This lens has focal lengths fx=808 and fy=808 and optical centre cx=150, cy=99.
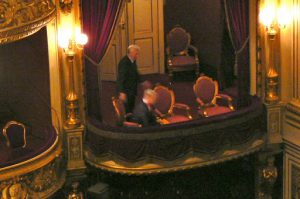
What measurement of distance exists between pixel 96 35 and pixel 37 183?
217 centimetres

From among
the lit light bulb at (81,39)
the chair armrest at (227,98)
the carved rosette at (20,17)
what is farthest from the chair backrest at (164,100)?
the carved rosette at (20,17)

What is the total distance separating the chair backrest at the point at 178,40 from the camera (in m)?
14.5

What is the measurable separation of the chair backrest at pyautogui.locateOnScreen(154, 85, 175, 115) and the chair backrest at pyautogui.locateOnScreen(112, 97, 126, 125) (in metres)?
0.80

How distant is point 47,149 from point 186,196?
241 centimetres

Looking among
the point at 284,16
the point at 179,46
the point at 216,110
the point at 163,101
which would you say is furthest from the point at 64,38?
the point at 179,46

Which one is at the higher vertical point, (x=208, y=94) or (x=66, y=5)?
(x=66, y=5)

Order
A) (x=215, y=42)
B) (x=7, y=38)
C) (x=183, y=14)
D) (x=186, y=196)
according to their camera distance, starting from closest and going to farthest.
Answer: (x=7, y=38)
(x=186, y=196)
(x=215, y=42)
(x=183, y=14)

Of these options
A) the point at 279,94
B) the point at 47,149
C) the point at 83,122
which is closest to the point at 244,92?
the point at 279,94

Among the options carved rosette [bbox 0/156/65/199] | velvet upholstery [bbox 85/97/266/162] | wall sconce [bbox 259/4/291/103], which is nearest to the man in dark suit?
velvet upholstery [bbox 85/97/266/162]

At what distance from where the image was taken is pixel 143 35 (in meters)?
14.6

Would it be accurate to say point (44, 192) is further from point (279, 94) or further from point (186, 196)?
point (279, 94)

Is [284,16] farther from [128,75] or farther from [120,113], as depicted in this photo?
[120,113]

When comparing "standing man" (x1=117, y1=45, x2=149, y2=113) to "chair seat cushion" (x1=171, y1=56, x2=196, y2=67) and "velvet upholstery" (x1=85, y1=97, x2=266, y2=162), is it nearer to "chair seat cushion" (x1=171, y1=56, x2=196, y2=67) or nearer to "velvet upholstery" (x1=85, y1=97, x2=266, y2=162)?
"velvet upholstery" (x1=85, y1=97, x2=266, y2=162)

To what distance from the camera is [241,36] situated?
38.4 ft
